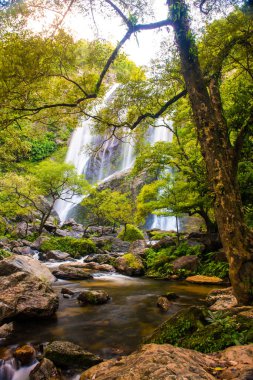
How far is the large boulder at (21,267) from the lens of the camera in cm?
743

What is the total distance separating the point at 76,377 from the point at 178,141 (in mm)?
10418

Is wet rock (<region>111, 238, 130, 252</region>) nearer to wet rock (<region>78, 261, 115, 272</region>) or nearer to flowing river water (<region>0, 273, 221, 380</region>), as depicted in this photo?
wet rock (<region>78, 261, 115, 272</region>)

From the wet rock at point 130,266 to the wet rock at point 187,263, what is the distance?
1.74 m

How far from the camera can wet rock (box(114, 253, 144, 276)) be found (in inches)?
499

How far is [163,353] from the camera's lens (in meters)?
2.51

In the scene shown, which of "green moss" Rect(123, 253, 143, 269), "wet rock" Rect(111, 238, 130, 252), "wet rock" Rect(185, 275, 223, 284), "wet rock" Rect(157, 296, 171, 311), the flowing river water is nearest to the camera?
the flowing river water

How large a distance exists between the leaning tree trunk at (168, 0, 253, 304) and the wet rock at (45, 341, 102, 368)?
2740 millimetres

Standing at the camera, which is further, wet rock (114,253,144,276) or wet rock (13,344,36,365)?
wet rock (114,253,144,276)

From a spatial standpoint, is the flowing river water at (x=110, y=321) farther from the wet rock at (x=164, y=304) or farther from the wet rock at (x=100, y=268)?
the wet rock at (x=100, y=268)

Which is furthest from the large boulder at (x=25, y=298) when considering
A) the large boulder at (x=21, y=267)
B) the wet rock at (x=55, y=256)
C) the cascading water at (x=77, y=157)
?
the cascading water at (x=77, y=157)

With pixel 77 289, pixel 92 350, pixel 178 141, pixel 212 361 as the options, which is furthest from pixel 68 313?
pixel 178 141

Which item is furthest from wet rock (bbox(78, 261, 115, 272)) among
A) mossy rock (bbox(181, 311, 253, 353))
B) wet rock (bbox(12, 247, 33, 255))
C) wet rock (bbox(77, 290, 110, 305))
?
mossy rock (bbox(181, 311, 253, 353))

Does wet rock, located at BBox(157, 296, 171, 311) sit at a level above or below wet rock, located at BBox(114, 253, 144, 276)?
below

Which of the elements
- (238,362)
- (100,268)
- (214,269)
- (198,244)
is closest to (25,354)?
(238,362)
